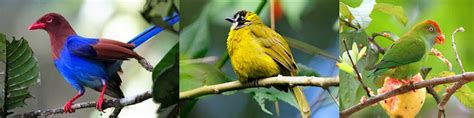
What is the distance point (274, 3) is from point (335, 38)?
0.32 meters

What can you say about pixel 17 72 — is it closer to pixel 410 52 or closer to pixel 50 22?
pixel 50 22

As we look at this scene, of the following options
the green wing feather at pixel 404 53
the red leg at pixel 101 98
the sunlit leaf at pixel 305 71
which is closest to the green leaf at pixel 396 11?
the green wing feather at pixel 404 53

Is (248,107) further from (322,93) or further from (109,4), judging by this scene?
(109,4)

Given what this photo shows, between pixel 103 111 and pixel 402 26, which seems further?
pixel 103 111

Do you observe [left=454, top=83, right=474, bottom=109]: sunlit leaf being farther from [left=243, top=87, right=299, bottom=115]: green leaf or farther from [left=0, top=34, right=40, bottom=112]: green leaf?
[left=0, top=34, right=40, bottom=112]: green leaf

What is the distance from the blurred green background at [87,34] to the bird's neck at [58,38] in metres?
0.03

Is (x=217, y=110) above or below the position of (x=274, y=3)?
below

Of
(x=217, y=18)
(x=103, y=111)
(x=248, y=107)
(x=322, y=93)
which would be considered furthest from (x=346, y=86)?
(x=103, y=111)

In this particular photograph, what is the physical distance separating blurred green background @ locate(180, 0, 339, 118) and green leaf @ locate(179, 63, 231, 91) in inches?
1.3

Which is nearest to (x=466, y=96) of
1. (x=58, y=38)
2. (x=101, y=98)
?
(x=101, y=98)

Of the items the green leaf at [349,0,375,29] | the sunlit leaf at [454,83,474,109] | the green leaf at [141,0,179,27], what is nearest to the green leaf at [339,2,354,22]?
the green leaf at [349,0,375,29]

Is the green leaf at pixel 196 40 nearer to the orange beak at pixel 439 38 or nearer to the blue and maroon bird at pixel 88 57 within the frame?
the blue and maroon bird at pixel 88 57

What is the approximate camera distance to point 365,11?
2527 millimetres

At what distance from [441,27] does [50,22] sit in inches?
71.4
